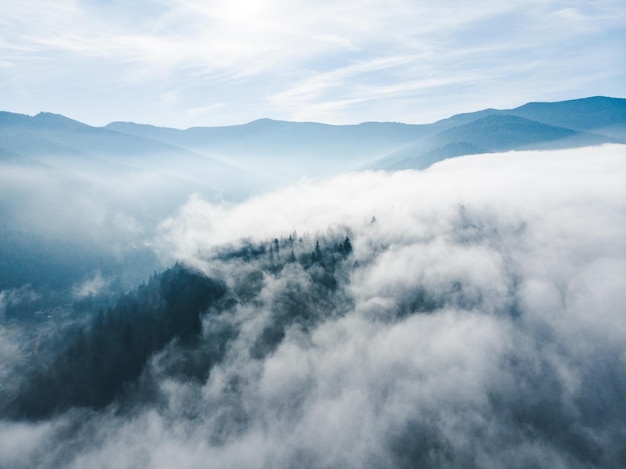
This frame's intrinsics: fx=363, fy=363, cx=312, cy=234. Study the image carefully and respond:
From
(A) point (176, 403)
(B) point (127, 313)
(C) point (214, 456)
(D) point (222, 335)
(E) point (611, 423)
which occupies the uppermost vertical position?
(B) point (127, 313)

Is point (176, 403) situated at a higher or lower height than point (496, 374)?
higher

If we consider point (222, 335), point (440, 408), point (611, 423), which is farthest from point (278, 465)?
point (611, 423)

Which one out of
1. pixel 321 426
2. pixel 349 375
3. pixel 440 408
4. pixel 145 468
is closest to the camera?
pixel 145 468

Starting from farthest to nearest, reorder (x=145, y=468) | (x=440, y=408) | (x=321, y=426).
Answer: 1. (x=440, y=408)
2. (x=321, y=426)
3. (x=145, y=468)

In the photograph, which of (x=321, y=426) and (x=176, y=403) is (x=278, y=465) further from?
(x=176, y=403)

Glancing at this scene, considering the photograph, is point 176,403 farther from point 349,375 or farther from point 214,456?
point 349,375

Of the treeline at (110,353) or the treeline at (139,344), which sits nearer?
the treeline at (110,353)

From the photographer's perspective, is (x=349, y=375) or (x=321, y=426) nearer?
(x=321, y=426)

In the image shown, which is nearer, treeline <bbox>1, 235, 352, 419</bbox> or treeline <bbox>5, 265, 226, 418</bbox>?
treeline <bbox>5, 265, 226, 418</bbox>

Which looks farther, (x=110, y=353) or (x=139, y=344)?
(x=139, y=344)

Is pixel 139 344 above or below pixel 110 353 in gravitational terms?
above
